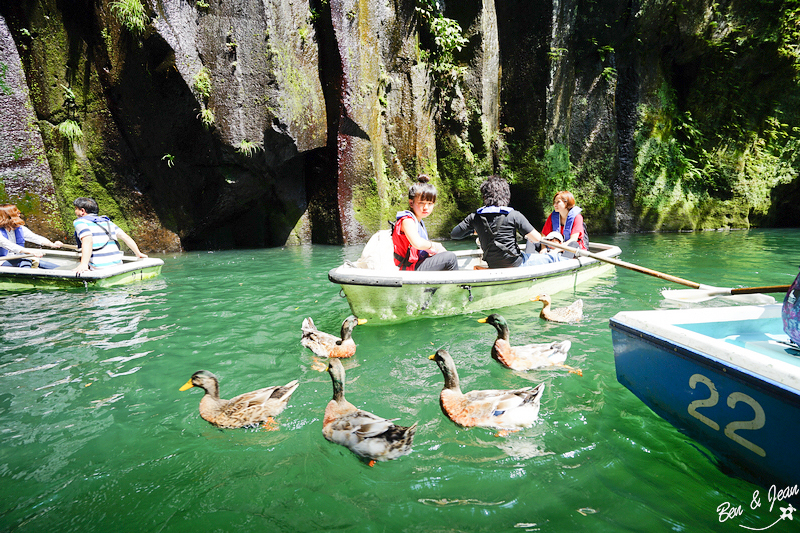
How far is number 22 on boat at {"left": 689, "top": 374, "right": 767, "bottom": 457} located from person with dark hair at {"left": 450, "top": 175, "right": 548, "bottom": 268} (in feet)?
9.76

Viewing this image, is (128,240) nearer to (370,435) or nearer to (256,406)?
(256,406)

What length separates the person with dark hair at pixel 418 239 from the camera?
4.74m

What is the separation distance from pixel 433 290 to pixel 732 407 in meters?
3.08

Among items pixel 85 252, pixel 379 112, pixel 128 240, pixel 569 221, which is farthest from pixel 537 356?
pixel 379 112

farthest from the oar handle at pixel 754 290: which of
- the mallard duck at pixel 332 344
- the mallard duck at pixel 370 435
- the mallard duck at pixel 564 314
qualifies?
the mallard duck at pixel 332 344

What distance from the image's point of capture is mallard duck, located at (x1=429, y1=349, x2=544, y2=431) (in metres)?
2.66

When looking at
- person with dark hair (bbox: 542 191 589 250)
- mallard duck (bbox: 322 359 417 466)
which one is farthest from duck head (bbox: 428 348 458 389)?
person with dark hair (bbox: 542 191 589 250)

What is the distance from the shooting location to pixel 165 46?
11008 mm

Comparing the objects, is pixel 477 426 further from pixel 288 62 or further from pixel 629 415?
pixel 288 62

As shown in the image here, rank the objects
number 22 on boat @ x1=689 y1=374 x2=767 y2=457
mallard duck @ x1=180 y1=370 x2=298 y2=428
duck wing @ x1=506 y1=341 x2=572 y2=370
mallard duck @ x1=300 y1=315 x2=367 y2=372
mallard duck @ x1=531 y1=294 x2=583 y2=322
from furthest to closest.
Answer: mallard duck @ x1=531 y1=294 x2=583 y2=322
mallard duck @ x1=300 y1=315 x2=367 y2=372
duck wing @ x1=506 y1=341 x2=572 y2=370
mallard duck @ x1=180 y1=370 x2=298 y2=428
number 22 on boat @ x1=689 y1=374 x2=767 y2=457

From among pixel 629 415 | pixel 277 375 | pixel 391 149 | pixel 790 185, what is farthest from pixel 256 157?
pixel 790 185

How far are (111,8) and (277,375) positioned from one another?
12.3m

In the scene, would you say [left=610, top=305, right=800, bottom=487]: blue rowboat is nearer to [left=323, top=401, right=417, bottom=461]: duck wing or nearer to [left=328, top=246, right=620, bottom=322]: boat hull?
[left=323, top=401, right=417, bottom=461]: duck wing

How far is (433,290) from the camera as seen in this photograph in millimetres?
4809
